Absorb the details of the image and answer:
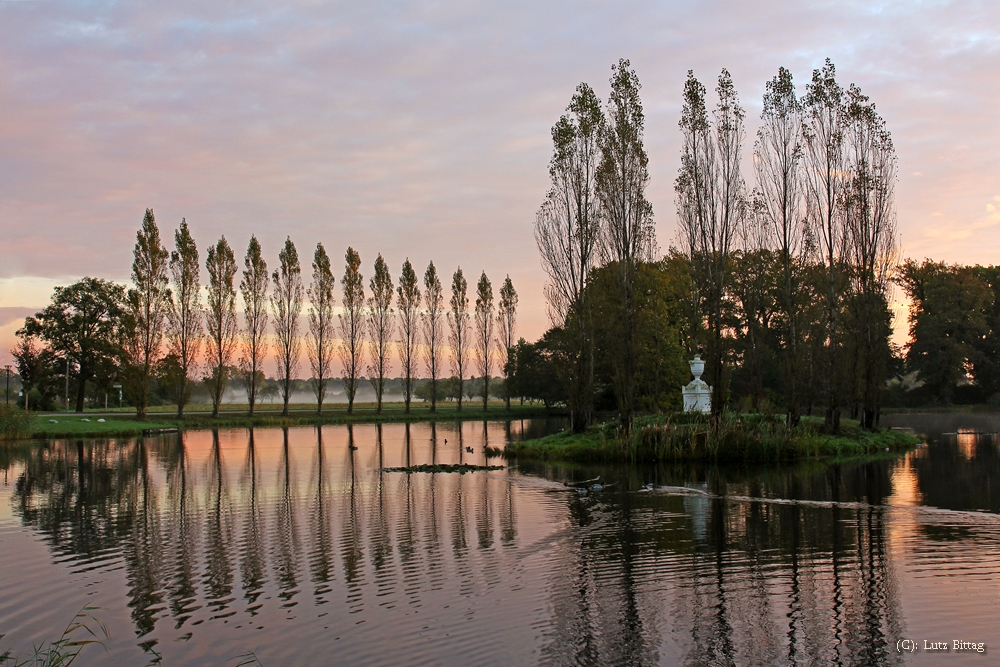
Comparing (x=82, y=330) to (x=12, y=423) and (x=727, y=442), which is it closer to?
(x=12, y=423)

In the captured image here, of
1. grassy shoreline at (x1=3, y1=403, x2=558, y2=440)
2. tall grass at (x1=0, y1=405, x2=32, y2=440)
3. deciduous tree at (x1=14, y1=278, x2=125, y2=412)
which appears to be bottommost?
grassy shoreline at (x1=3, y1=403, x2=558, y2=440)

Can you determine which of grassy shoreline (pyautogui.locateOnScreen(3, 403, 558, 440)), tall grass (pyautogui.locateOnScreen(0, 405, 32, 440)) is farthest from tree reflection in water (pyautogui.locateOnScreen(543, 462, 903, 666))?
grassy shoreline (pyautogui.locateOnScreen(3, 403, 558, 440))

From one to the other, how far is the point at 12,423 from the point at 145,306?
15.9m

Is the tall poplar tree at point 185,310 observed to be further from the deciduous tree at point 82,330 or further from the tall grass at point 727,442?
the tall grass at point 727,442

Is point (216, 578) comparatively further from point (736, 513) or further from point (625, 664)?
point (736, 513)

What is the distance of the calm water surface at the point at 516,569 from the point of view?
689cm

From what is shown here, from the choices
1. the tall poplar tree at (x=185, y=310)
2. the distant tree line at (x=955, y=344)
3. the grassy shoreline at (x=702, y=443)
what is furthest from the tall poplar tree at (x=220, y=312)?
the distant tree line at (x=955, y=344)

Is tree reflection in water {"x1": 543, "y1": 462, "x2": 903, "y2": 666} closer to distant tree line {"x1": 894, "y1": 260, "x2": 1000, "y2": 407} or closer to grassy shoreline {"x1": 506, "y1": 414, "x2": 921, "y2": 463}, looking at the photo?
grassy shoreline {"x1": 506, "y1": 414, "x2": 921, "y2": 463}

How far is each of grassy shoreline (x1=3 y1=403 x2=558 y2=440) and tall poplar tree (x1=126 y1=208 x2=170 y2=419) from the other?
293 centimetres

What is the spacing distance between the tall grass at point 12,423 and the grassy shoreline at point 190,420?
45cm

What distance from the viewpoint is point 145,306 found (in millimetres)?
49344

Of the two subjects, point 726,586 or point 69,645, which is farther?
point 726,586

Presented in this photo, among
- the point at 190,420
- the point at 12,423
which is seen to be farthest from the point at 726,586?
the point at 190,420

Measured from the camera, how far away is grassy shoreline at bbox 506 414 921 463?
2195 centimetres
